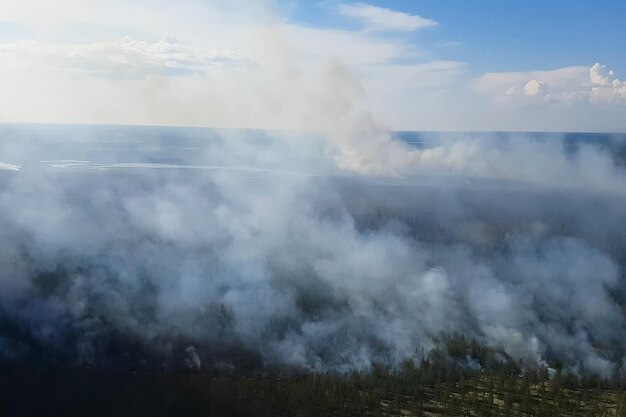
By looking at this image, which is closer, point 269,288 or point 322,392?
point 322,392

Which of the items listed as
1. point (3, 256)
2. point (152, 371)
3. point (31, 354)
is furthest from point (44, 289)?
point (152, 371)

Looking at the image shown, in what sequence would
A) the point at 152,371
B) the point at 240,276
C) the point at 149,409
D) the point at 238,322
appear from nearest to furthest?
1. the point at 149,409
2. the point at 152,371
3. the point at 238,322
4. the point at 240,276

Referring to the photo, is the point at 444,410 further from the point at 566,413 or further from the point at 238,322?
the point at 238,322

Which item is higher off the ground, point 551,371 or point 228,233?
point 228,233

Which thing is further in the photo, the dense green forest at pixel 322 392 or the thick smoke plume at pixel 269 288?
the thick smoke plume at pixel 269 288

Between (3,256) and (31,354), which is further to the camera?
(3,256)

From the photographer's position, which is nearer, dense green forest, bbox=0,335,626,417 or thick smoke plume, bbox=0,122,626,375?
dense green forest, bbox=0,335,626,417

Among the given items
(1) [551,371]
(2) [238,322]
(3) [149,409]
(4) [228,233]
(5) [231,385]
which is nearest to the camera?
(3) [149,409]
